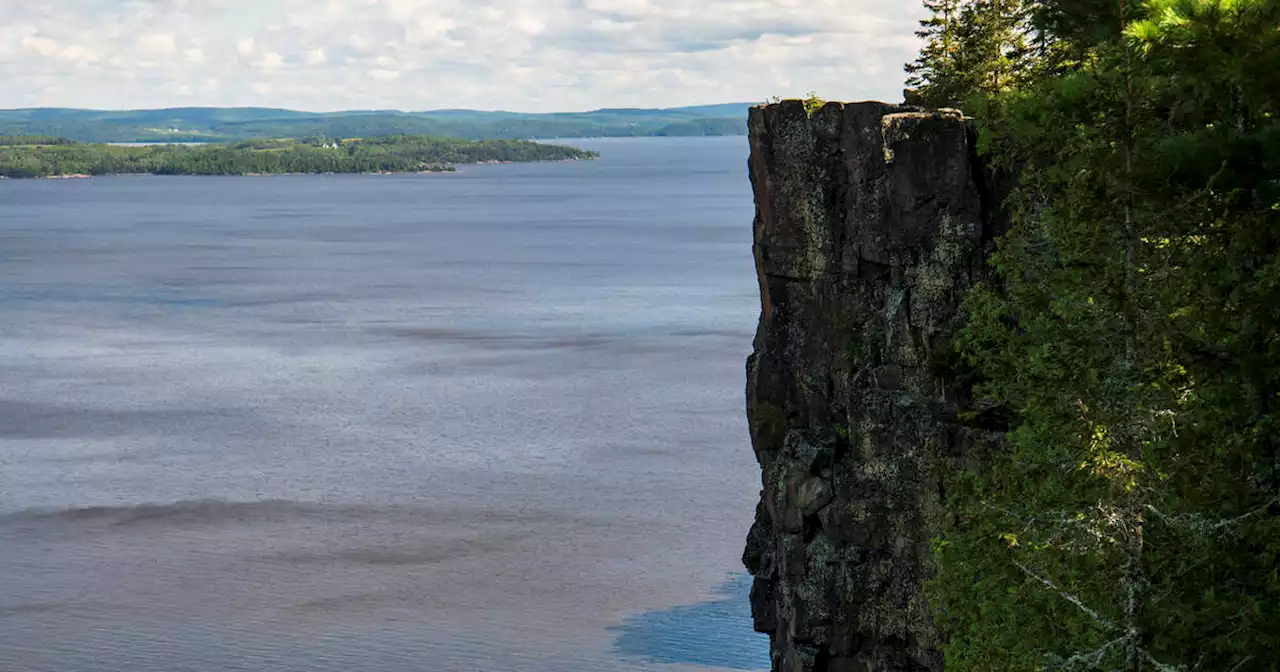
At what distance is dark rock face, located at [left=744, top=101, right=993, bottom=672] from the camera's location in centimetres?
3966

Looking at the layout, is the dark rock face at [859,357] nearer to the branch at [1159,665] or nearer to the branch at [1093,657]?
the branch at [1093,657]

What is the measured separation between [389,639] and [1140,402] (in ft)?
125

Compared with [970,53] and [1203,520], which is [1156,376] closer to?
[1203,520]

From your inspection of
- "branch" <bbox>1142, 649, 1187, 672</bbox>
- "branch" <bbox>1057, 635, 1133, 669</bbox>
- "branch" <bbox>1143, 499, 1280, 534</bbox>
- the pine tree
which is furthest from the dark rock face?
"branch" <bbox>1142, 649, 1187, 672</bbox>

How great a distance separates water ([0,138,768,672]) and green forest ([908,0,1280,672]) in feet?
103

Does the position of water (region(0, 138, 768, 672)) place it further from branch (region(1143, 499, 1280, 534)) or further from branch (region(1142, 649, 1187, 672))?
branch (region(1143, 499, 1280, 534))

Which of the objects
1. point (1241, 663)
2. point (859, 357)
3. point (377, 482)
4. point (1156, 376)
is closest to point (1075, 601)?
point (1241, 663)

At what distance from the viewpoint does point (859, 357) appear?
43.0 metres

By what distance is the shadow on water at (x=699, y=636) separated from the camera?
53875 mm

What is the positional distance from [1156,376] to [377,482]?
193 feet

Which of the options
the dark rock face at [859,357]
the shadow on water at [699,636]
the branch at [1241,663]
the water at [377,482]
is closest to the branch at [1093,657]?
the branch at [1241,663]

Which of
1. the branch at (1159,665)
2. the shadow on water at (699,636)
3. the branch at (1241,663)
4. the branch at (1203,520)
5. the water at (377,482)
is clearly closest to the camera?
the branch at (1241,663)

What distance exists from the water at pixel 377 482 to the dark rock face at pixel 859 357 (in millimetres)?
11421

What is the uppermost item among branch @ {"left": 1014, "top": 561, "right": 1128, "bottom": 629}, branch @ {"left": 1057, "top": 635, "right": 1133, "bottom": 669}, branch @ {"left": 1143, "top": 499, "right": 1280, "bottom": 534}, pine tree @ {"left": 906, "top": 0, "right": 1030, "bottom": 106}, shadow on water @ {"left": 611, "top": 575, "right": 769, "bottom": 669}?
pine tree @ {"left": 906, "top": 0, "right": 1030, "bottom": 106}
